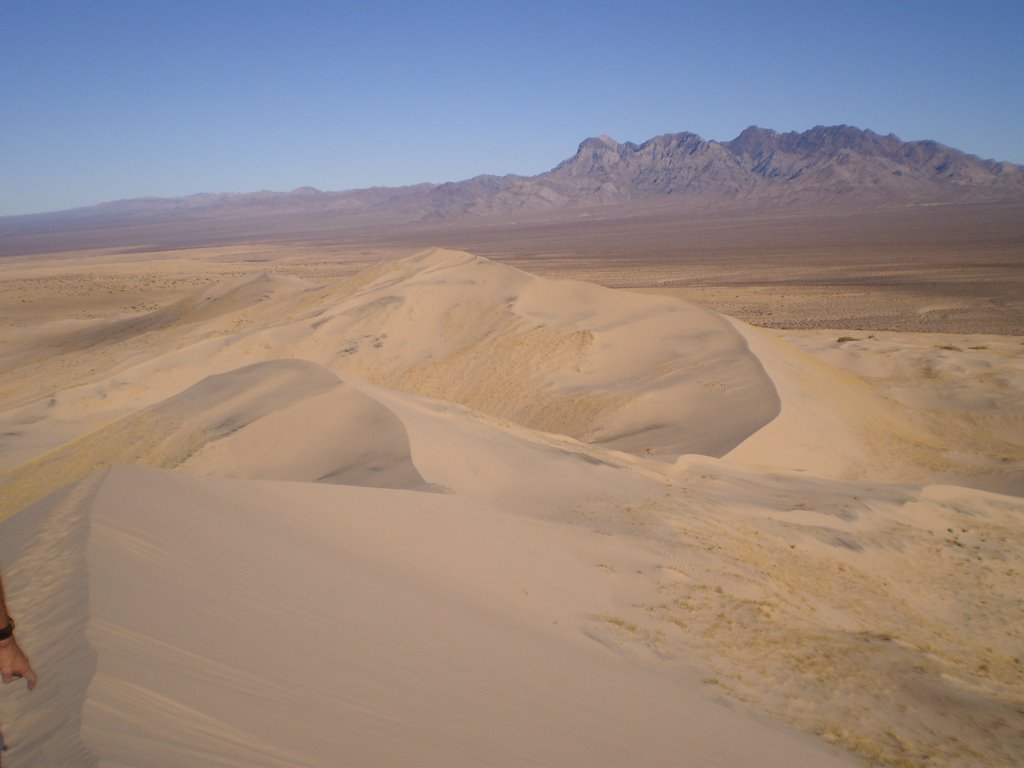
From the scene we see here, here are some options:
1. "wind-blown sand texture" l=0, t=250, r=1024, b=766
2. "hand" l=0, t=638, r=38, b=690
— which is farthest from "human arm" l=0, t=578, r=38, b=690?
"wind-blown sand texture" l=0, t=250, r=1024, b=766

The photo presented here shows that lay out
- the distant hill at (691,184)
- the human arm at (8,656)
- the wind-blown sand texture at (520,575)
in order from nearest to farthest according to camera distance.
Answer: the human arm at (8,656) → the wind-blown sand texture at (520,575) → the distant hill at (691,184)

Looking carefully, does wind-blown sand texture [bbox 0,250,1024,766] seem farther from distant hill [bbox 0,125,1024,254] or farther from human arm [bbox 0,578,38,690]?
distant hill [bbox 0,125,1024,254]

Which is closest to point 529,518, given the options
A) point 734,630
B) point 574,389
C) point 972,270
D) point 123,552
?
point 734,630

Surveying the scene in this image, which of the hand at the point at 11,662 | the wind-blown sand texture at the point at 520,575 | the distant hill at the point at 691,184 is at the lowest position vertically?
the wind-blown sand texture at the point at 520,575

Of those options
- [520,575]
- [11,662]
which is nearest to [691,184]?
[520,575]

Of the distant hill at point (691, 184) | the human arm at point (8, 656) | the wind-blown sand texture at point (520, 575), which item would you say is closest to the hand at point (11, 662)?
the human arm at point (8, 656)

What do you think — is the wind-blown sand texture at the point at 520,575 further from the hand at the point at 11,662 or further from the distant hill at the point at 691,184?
the distant hill at the point at 691,184

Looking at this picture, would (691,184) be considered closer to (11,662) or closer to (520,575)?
(520,575)

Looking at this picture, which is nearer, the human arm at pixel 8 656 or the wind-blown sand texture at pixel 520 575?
the human arm at pixel 8 656
